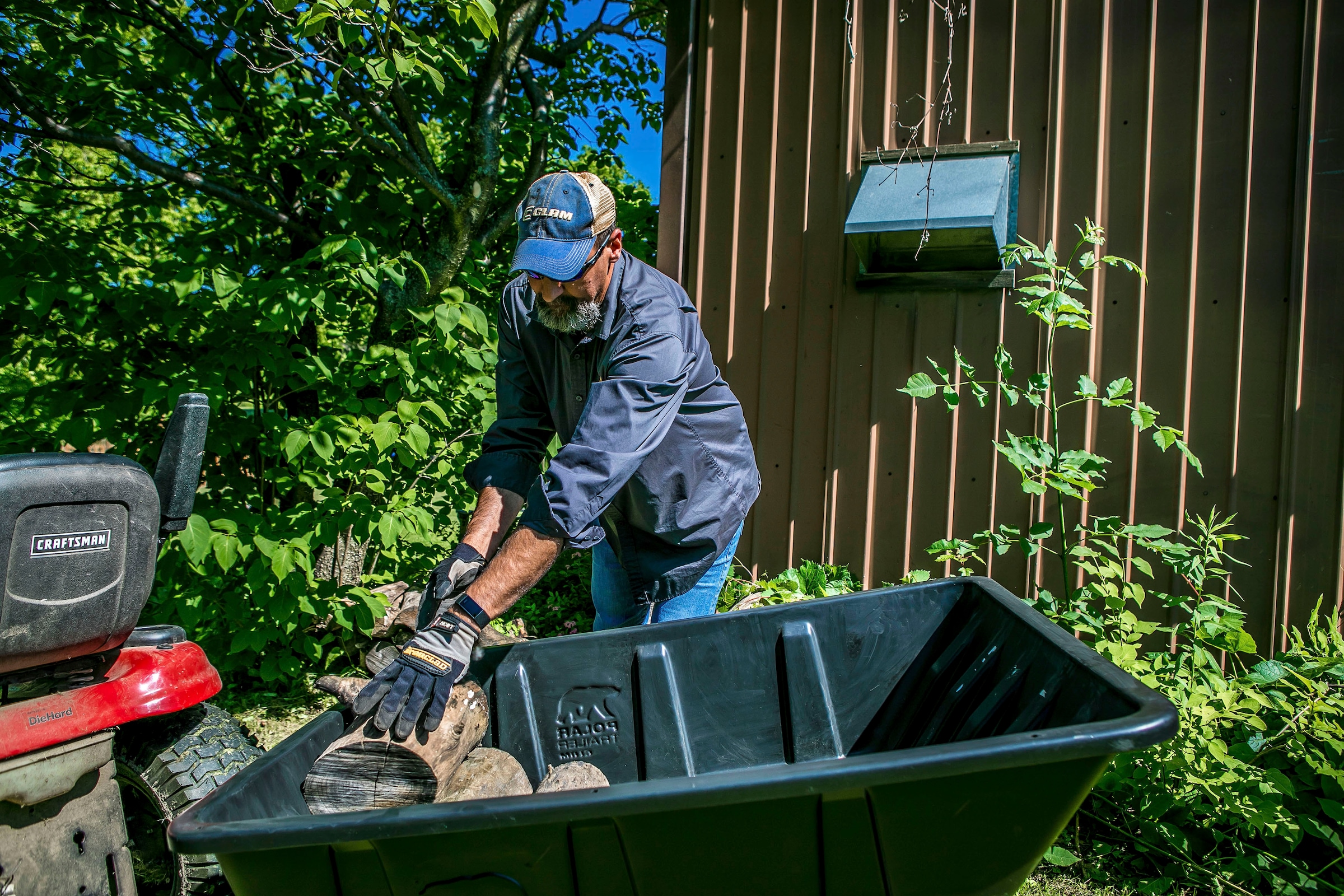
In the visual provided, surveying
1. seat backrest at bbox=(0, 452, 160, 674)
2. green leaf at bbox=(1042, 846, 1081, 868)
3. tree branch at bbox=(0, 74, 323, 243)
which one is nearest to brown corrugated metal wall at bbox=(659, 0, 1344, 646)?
green leaf at bbox=(1042, 846, 1081, 868)

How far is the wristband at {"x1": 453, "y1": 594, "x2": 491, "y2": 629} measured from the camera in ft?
5.43

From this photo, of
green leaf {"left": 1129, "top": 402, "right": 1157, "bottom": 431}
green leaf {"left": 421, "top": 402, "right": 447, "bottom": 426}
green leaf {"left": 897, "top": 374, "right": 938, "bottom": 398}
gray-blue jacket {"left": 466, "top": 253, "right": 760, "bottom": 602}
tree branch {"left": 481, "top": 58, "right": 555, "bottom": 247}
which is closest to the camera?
gray-blue jacket {"left": 466, "top": 253, "right": 760, "bottom": 602}

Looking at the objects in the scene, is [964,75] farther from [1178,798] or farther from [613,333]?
[1178,798]

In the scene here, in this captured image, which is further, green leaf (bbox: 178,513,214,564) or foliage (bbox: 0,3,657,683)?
foliage (bbox: 0,3,657,683)

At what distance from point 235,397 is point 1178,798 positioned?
3.74m

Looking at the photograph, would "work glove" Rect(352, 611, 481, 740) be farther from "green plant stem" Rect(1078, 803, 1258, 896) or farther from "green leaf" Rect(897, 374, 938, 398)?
"green plant stem" Rect(1078, 803, 1258, 896)

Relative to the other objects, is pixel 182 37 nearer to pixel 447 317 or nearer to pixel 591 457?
pixel 447 317

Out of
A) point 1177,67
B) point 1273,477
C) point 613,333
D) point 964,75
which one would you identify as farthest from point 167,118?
point 1273,477

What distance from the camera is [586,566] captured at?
5.57m

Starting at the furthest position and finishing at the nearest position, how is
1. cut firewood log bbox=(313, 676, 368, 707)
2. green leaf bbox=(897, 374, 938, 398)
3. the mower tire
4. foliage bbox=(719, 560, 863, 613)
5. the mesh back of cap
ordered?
foliage bbox=(719, 560, 863, 613) → green leaf bbox=(897, 374, 938, 398) → the mower tire → the mesh back of cap → cut firewood log bbox=(313, 676, 368, 707)

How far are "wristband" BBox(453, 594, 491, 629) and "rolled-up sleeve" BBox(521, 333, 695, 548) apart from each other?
20cm

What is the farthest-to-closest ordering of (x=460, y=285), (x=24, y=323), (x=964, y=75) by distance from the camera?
(x=460, y=285)
(x=964, y=75)
(x=24, y=323)

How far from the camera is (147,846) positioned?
2311 mm

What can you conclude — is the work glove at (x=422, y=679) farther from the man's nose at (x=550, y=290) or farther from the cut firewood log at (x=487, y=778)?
the man's nose at (x=550, y=290)
